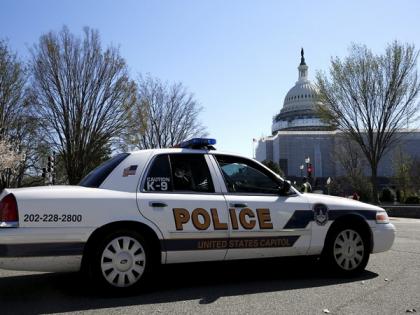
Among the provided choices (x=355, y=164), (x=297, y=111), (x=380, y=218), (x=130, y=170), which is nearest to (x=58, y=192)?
(x=130, y=170)

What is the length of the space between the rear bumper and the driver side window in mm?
1522

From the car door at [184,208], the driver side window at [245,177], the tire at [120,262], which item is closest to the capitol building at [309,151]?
the driver side window at [245,177]

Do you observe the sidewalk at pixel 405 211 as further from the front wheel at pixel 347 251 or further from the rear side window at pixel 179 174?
the rear side window at pixel 179 174

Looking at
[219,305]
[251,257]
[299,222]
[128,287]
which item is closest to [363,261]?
[299,222]

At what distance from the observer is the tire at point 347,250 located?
6.59 metres

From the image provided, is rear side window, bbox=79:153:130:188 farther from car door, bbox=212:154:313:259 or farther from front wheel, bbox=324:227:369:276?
front wheel, bbox=324:227:369:276

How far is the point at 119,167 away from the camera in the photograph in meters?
5.90

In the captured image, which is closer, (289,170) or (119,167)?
(119,167)

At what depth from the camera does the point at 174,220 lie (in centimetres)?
572

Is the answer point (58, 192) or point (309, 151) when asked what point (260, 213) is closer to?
point (58, 192)

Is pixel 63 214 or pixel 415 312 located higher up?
pixel 63 214

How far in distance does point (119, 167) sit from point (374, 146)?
28950 millimetres

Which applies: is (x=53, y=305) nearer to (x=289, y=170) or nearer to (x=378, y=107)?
(x=378, y=107)

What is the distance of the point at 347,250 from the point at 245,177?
1.68 metres
